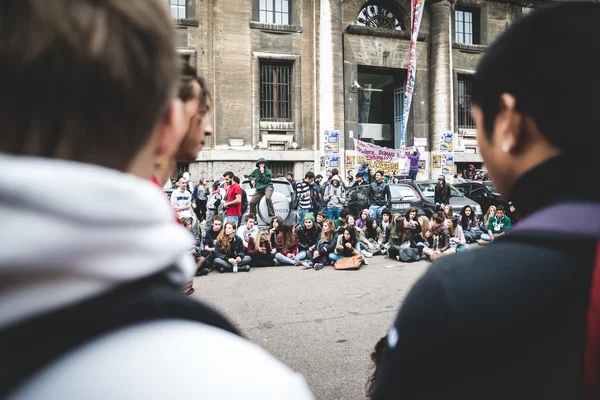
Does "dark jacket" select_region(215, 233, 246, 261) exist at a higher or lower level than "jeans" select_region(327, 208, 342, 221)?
lower

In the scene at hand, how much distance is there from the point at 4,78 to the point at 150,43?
0.17 metres

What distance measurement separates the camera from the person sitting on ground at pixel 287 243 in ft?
31.6

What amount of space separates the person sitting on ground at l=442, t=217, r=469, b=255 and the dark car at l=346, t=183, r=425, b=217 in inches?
75.8

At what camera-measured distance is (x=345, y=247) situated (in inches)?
371

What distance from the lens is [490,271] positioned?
2.71ft

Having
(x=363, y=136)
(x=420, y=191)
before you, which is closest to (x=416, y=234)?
(x=420, y=191)

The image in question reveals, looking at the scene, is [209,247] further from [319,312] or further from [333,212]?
[333,212]

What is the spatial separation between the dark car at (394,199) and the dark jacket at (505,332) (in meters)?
12.1

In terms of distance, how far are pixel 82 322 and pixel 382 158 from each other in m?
17.9

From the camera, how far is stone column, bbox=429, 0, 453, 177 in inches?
846

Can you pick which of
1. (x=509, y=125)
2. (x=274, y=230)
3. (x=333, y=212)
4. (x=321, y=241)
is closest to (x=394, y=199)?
(x=333, y=212)

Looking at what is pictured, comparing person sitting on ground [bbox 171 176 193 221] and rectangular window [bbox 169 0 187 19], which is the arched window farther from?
person sitting on ground [bbox 171 176 193 221]

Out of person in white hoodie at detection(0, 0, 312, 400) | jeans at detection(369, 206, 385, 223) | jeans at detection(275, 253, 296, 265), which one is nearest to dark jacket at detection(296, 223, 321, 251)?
jeans at detection(275, 253, 296, 265)

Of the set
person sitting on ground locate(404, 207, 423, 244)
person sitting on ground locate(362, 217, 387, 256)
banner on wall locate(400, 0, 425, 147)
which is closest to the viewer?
person sitting on ground locate(404, 207, 423, 244)
